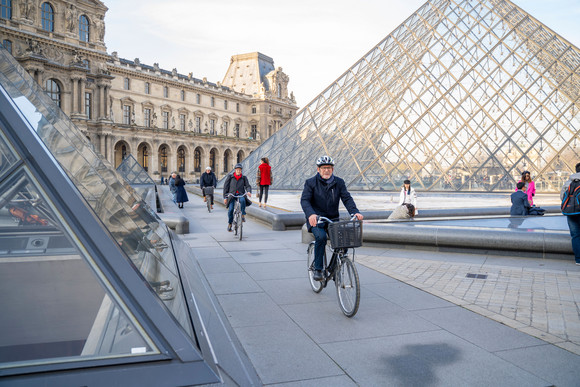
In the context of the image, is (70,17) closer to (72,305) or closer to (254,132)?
(254,132)

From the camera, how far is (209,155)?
242 feet

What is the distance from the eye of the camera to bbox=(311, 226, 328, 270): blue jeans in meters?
4.32

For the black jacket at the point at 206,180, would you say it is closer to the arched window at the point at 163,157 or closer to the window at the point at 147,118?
the window at the point at 147,118

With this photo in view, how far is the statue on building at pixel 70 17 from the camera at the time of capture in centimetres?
4778

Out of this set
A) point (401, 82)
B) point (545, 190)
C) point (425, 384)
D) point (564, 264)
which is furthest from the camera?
point (401, 82)

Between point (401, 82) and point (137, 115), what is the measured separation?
4873 centimetres

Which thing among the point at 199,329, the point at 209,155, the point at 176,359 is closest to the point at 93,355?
the point at 176,359

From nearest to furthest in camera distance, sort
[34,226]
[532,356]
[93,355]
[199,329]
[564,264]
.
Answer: [93,355] < [34,226] < [199,329] < [532,356] < [564,264]

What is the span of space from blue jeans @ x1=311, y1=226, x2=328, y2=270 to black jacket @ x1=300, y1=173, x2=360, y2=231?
0.12 m

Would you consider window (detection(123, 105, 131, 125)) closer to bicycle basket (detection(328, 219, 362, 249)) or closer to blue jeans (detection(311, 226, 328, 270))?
blue jeans (detection(311, 226, 328, 270))

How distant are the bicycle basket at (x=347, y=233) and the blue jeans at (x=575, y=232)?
381cm

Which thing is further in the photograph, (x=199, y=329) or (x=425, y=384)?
(x=425, y=384)

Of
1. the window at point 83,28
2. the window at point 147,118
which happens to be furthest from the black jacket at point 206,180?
the window at point 147,118

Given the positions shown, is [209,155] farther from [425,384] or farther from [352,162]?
[425,384]
